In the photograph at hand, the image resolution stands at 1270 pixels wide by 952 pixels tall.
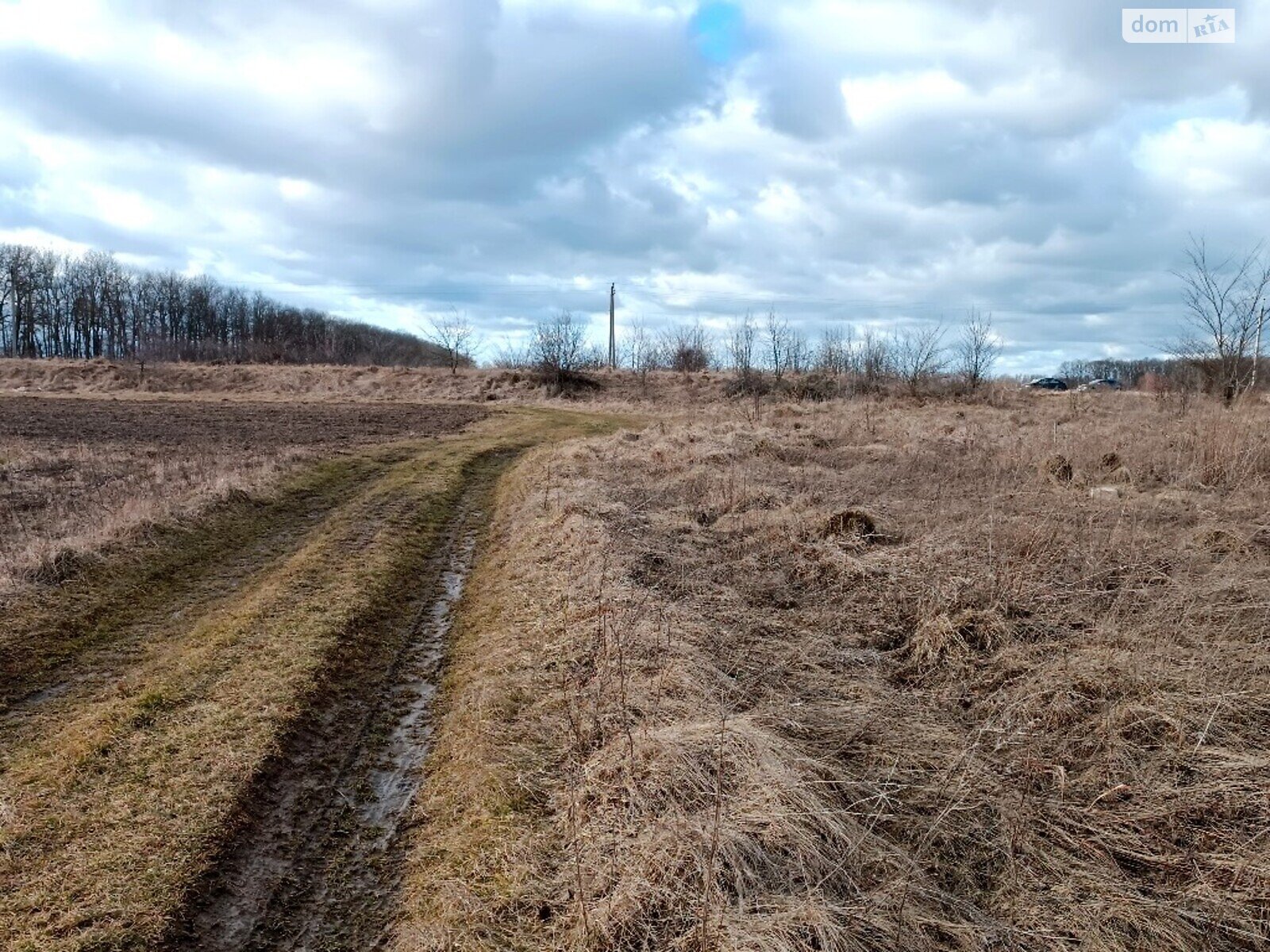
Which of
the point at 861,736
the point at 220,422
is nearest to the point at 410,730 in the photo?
the point at 861,736

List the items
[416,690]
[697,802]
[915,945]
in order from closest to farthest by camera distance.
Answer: [915,945] → [697,802] → [416,690]

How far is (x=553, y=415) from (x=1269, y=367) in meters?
22.7

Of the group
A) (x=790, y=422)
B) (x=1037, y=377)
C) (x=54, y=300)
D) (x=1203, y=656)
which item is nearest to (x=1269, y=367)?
(x=790, y=422)

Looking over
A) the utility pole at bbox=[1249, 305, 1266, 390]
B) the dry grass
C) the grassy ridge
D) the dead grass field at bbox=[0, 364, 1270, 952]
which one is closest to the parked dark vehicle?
the utility pole at bbox=[1249, 305, 1266, 390]

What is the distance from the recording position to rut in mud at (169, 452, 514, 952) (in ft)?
11.3

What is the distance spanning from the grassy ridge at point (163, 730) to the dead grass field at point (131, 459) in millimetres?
842

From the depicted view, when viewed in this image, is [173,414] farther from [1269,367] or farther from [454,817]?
[1269,367]

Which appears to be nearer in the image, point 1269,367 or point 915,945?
point 915,945

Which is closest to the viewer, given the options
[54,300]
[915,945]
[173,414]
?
[915,945]

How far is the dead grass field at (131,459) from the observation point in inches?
342

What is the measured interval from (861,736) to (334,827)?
3.12m

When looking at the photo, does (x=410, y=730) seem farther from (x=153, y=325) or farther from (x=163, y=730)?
(x=153, y=325)

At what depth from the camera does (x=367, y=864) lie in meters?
3.89

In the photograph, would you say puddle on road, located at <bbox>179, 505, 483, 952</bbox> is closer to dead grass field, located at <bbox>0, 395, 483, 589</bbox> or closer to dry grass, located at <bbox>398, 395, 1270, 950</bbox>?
dry grass, located at <bbox>398, 395, 1270, 950</bbox>
